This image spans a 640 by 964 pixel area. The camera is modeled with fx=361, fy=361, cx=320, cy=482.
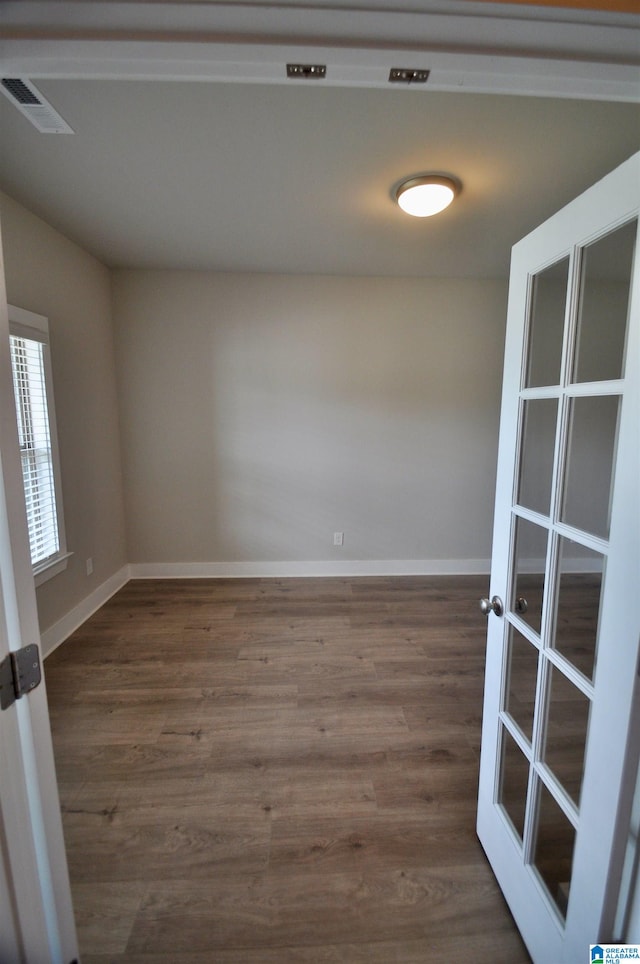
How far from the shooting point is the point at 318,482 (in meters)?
3.41

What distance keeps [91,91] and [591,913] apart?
2825 mm

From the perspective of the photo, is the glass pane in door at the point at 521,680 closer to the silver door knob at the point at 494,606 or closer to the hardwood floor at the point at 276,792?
the silver door knob at the point at 494,606

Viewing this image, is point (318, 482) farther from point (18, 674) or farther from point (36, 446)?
point (18, 674)

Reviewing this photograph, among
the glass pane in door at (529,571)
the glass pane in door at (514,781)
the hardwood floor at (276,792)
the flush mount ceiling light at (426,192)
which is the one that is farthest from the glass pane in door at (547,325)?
the hardwood floor at (276,792)

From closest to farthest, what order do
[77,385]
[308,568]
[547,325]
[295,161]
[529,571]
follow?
1. [547,325]
2. [529,571]
3. [295,161]
4. [77,385]
5. [308,568]

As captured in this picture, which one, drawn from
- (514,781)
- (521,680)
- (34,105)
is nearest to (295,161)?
(34,105)

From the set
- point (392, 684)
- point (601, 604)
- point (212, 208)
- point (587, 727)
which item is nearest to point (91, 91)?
point (212, 208)

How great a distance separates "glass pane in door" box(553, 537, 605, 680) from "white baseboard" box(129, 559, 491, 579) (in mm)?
2581

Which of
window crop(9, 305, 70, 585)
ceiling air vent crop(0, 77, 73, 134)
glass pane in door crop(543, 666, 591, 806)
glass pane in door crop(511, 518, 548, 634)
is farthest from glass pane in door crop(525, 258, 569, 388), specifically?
window crop(9, 305, 70, 585)

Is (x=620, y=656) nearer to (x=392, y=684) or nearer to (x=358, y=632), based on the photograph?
(x=392, y=684)

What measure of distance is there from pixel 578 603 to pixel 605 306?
0.72 metres

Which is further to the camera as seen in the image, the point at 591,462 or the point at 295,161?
the point at 295,161

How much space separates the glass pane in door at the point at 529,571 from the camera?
100cm

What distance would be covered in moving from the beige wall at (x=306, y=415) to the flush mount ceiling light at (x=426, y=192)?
1.24m
